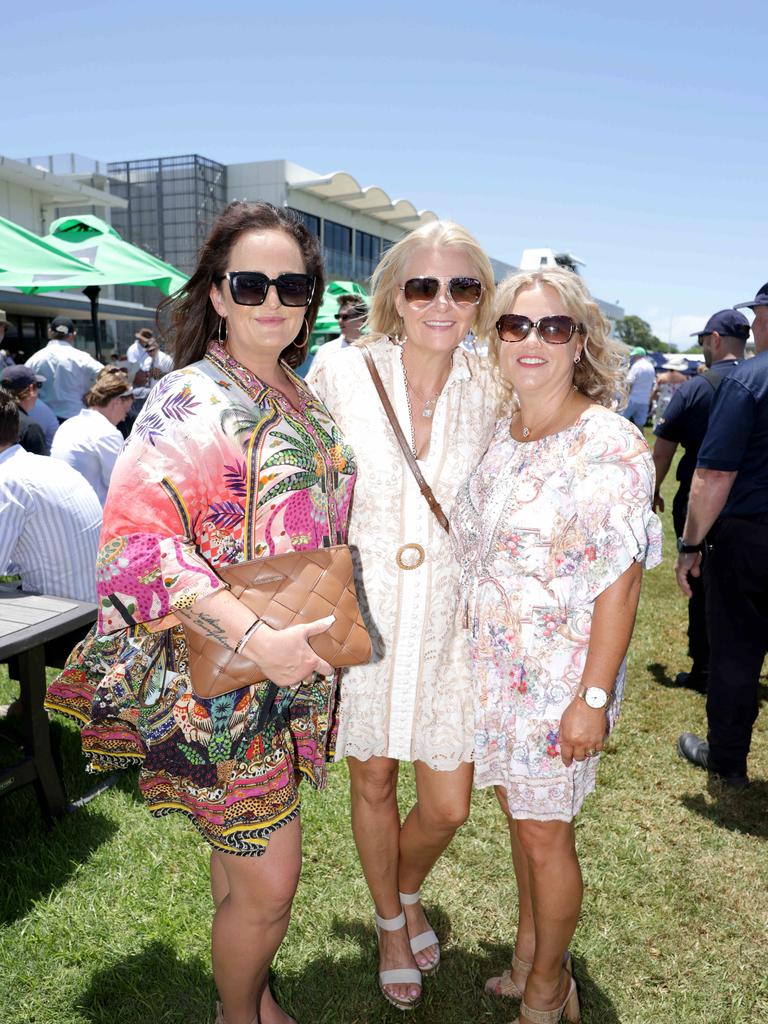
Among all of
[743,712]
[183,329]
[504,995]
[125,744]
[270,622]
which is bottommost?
[504,995]

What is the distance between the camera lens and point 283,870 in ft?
6.08

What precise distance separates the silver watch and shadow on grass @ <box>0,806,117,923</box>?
85.9 inches

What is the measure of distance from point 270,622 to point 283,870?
670 mm

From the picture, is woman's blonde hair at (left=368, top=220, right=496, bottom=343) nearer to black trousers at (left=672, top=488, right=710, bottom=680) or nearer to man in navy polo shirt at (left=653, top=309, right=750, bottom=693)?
man in navy polo shirt at (left=653, top=309, right=750, bottom=693)

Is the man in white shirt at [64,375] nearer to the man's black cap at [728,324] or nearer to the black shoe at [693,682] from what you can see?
the man's black cap at [728,324]

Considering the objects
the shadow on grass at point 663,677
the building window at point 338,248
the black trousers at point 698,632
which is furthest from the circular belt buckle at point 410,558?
the building window at point 338,248

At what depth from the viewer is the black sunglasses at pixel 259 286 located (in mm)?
1797

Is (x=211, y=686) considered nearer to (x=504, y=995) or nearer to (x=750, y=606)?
(x=504, y=995)

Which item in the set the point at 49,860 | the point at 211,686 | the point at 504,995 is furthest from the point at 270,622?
the point at 49,860

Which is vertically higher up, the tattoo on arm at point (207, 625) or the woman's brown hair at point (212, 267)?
the woman's brown hair at point (212, 267)

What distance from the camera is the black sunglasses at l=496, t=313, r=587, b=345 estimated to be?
2031mm

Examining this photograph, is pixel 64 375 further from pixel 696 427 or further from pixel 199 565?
pixel 199 565

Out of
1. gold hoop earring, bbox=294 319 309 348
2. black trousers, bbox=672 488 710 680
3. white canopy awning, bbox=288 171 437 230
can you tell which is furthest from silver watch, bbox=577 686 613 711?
white canopy awning, bbox=288 171 437 230

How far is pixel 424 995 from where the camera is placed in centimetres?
247
